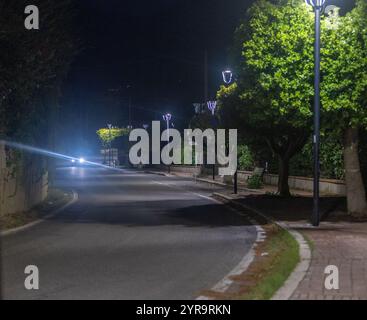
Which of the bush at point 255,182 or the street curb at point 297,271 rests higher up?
the bush at point 255,182

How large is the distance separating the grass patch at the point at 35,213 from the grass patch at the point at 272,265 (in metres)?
6.67

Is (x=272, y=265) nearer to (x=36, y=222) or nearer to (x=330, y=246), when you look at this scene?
(x=330, y=246)

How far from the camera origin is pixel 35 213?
64.6ft

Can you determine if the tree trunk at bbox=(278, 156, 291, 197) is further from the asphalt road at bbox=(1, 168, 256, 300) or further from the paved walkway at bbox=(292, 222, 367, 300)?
the paved walkway at bbox=(292, 222, 367, 300)

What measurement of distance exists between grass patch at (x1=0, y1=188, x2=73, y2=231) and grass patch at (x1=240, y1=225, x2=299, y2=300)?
21.9 ft

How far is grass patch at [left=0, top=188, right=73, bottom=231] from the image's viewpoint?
16625mm

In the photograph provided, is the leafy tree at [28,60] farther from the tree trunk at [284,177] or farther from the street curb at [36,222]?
the tree trunk at [284,177]

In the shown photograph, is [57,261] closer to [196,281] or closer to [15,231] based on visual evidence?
[196,281]

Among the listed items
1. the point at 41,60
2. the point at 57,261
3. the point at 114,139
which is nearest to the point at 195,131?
the point at 41,60

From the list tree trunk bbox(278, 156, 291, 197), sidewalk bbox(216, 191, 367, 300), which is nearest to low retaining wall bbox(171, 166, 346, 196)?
tree trunk bbox(278, 156, 291, 197)

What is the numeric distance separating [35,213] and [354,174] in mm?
9586

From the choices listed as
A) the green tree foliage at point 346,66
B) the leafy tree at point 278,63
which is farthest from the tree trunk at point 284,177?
the green tree foliage at point 346,66

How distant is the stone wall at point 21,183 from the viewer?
17312 mm

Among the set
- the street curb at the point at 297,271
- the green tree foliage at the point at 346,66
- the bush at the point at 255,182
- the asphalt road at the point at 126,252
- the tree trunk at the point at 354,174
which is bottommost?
the asphalt road at the point at 126,252
